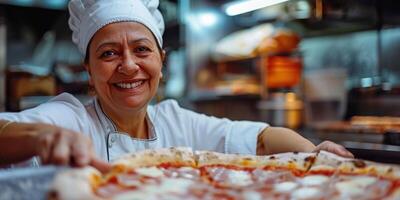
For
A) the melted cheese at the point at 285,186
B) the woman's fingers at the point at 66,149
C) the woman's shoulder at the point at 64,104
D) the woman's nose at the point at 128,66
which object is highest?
the woman's nose at the point at 128,66

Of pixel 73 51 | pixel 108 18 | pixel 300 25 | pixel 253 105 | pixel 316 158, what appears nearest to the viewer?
pixel 316 158

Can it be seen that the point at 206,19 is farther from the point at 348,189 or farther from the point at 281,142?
the point at 348,189

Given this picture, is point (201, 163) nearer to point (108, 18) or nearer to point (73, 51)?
point (108, 18)

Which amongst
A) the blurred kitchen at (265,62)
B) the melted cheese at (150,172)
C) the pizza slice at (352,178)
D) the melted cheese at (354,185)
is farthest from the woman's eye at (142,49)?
the blurred kitchen at (265,62)

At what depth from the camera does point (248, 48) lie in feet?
14.0

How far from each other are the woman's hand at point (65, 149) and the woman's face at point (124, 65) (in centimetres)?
53

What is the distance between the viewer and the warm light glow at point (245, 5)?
352 centimetres

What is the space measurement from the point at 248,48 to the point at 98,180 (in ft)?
11.6

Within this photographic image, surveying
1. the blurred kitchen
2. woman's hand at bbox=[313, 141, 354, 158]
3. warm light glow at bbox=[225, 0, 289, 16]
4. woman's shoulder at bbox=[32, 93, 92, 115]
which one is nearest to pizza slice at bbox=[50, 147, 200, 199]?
woman's hand at bbox=[313, 141, 354, 158]

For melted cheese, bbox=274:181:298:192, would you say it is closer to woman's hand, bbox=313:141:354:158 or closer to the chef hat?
woman's hand, bbox=313:141:354:158

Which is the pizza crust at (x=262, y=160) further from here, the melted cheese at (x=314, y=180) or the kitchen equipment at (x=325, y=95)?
the kitchen equipment at (x=325, y=95)

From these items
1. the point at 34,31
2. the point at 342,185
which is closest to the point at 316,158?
the point at 342,185

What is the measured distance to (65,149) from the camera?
84cm

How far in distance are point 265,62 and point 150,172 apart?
322cm
